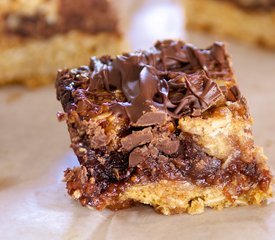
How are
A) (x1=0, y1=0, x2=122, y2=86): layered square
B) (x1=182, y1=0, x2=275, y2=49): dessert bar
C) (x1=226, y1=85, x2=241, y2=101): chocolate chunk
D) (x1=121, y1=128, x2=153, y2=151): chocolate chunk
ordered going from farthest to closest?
(x1=182, y1=0, x2=275, y2=49): dessert bar < (x1=0, y1=0, x2=122, y2=86): layered square < (x1=226, y1=85, x2=241, y2=101): chocolate chunk < (x1=121, y1=128, x2=153, y2=151): chocolate chunk

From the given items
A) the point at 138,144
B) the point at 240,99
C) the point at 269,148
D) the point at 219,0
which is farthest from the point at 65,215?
the point at 219,0

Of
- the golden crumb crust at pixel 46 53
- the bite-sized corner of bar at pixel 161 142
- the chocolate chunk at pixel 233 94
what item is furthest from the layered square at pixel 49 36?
the chocolate chunk at pixel 233 94

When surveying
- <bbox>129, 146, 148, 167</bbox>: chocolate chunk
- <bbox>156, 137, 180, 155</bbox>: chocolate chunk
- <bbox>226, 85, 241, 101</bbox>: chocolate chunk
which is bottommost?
<bbox>129, 146, 148, 167</bbox>: chocolate chunk

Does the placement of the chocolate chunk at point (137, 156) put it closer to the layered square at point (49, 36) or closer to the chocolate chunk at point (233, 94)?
the chocolate chunk at point (233, 94)

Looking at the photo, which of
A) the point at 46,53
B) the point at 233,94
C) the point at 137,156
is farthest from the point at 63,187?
the point at 46,53

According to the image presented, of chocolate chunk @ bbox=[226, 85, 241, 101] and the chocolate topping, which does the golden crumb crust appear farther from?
chocolate chunk @ bbox=[226, 85, 241, 101]

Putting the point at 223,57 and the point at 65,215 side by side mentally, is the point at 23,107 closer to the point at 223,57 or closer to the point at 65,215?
the point at 65,215

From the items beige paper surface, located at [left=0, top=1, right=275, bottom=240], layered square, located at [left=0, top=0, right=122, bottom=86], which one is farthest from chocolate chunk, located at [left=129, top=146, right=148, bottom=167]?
layered square, located at [left=0, top=0, right=122, bottom=86]
